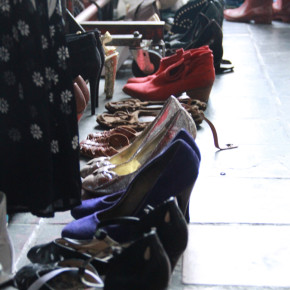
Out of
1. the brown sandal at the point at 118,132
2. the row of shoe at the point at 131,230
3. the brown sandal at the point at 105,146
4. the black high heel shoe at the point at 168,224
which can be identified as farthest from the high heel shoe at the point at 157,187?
the brown sandal at the point at 118,132

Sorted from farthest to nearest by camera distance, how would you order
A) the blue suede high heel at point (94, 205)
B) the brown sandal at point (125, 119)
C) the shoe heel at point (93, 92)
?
the shoe heel at point (93, 92), the brown sandal at point (125, 119), the blue suede high heel at point (94, 205)

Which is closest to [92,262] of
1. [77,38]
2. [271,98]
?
[77,38]

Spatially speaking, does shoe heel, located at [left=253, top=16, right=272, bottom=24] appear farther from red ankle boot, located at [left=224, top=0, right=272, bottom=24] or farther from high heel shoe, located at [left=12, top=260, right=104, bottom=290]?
high heel shoe, located at [left=12, top=260, right=104, bottom=290]

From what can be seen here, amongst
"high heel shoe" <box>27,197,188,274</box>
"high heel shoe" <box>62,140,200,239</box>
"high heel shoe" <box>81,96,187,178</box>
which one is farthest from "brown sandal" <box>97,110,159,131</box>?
"high heel shoe" <box>27,197,188,274</box>

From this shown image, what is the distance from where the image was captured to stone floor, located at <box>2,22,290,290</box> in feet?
4.81

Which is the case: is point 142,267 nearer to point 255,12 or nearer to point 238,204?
point 238,204

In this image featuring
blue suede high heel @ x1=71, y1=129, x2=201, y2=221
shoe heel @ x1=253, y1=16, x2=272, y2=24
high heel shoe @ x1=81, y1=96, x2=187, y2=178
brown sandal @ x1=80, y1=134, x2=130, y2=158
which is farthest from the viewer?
shoe heel @ x1=253, y1=16, x2=272, y2=24

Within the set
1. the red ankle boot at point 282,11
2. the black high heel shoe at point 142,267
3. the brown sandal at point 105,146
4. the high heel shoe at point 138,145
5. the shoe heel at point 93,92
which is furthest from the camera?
the red ankle boot at point 282,11

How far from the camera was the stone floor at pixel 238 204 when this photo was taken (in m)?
1.46

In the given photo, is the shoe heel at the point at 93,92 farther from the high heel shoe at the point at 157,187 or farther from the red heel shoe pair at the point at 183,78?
the high heel shoe at the point at 157,187

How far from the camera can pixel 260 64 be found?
3777 mm

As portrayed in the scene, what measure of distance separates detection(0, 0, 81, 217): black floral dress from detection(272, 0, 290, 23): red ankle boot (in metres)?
4.59

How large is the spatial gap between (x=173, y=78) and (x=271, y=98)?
1.86 feet

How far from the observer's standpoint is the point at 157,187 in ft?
4.64
